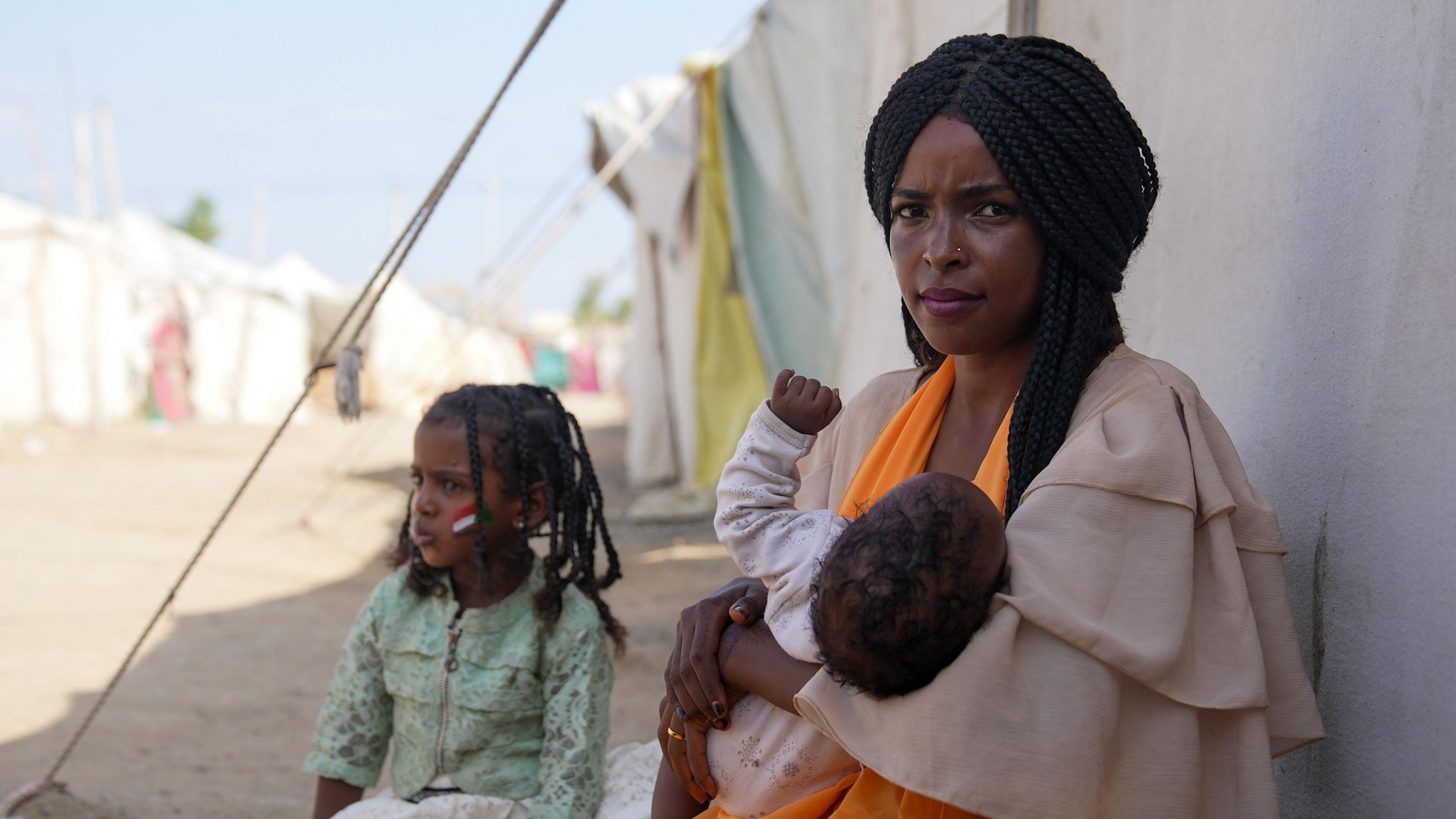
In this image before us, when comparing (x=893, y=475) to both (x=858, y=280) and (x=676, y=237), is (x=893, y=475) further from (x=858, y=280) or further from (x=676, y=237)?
(x=676, y=237)

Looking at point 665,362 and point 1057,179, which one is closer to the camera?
point 1057,179

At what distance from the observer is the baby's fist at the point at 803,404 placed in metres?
1.74

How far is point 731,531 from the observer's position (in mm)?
1653

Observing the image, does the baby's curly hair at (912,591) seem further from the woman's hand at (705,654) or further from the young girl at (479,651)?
the young girl at (479,651)

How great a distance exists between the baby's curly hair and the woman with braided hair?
0.10ft

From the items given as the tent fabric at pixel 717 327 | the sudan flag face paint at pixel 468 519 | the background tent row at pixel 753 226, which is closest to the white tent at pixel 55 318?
the background tent row at pixel 753 226

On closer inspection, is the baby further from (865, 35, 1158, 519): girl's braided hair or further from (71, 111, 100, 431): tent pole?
(71, 111, 100, 431): tent pole

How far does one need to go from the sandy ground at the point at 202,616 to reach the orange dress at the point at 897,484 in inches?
82.7

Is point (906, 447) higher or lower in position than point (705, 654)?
higher

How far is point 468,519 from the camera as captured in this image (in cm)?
234

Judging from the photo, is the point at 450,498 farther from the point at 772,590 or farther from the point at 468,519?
the point at 772,590

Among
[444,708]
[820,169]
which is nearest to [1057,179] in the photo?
[444,708]

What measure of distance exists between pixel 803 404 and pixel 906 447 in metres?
Result: 0.21

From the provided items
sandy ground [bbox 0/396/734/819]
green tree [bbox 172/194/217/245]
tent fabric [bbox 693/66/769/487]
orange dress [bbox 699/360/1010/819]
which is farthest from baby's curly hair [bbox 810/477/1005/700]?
green tree [bbox 172/194/217/245]
